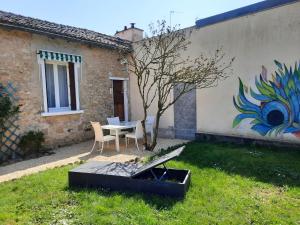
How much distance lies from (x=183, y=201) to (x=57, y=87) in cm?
847

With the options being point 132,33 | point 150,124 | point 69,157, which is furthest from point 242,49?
point 69,157

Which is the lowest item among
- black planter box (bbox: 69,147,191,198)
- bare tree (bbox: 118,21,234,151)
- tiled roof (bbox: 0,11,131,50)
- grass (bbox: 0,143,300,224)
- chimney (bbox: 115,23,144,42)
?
grass (bbox: 0,143,300,224)

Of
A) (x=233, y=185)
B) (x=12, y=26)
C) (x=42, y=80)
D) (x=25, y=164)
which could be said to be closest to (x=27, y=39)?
(x=12, y=26)

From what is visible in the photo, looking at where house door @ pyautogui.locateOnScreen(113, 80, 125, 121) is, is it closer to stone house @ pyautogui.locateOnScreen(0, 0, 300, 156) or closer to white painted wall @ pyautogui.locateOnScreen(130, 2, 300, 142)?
stone house @ pyautogui.locateOnScreen(0, 0, 300, 156)

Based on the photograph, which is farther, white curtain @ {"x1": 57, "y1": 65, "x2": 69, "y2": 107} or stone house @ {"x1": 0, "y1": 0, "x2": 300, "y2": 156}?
white curtain @ {"x1": 57, "y1": 65, "x2": 69, "y2": 107}

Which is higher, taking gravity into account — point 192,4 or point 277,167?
point 192,4

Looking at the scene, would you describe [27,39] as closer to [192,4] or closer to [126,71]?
[126,71]

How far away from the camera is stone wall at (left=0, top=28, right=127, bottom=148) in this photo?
9242 millimetres

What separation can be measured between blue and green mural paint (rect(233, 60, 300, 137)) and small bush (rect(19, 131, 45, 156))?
881cm

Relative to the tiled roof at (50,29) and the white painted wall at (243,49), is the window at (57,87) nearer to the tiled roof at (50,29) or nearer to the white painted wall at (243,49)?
the tiled roof at (50,29)

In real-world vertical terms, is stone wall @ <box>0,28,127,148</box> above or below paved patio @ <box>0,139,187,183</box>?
above

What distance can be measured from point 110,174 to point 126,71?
9.81 metres

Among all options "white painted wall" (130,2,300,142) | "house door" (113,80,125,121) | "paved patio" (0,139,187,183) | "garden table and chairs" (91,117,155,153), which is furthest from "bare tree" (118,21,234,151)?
"house door" (113,80,125,121)

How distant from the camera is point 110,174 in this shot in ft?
18.6
